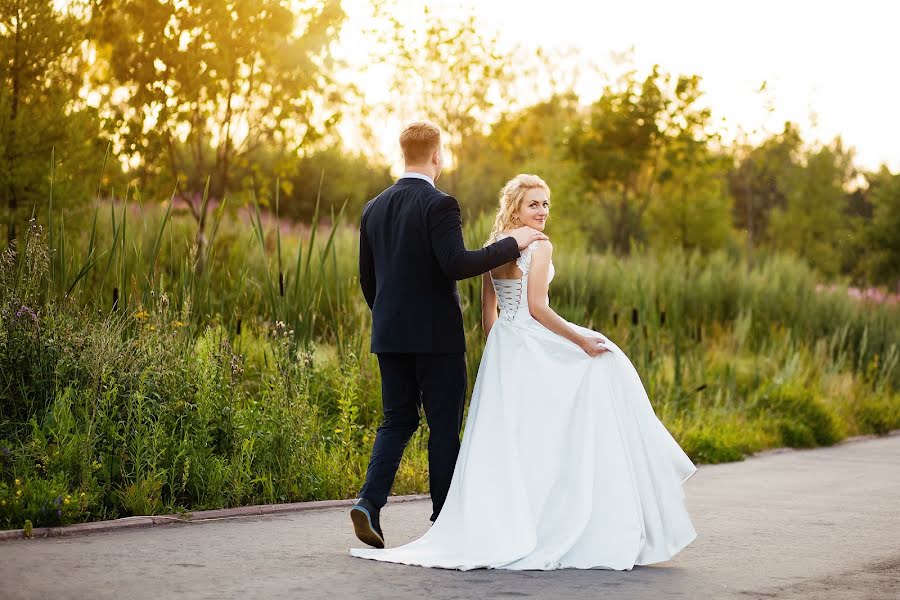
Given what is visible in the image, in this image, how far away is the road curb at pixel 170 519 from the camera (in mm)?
6695

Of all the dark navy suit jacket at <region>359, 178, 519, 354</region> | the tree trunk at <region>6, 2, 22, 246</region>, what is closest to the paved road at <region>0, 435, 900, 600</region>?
the dark navy suit jacket at <region>359, 178, 519, 354</region>

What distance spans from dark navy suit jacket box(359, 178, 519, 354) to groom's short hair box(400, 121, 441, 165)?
0.14m

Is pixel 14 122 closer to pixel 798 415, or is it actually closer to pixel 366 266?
pixel 366 266

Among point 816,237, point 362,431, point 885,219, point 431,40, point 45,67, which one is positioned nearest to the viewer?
point 362,431

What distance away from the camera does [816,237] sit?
4575 cm

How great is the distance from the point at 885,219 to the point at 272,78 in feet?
78.6

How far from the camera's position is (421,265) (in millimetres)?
6621

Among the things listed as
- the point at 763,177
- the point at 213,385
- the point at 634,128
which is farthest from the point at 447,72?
the point at 763,177

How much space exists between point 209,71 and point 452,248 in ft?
35.6

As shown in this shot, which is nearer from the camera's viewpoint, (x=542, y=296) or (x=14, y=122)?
(x=542, y=296)

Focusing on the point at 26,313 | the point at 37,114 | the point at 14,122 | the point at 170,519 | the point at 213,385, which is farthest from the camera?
the point at 37,114

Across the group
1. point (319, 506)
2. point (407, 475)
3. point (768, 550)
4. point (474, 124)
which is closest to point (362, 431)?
point (407, 475)

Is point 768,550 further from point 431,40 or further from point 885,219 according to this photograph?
point 885,219

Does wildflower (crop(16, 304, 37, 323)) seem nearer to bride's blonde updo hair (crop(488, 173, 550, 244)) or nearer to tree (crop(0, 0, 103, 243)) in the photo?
bride's blonde updo hair (crop(488, 173, 550, 244))
